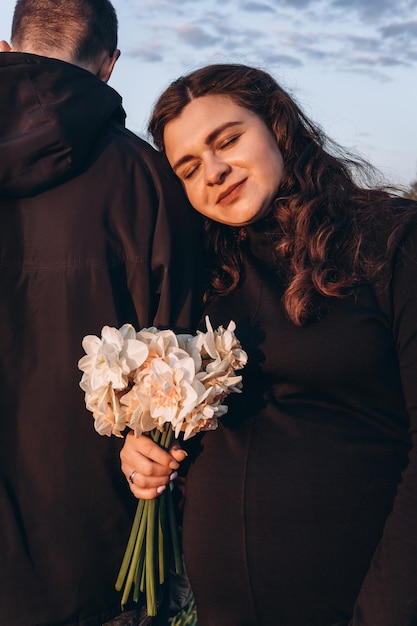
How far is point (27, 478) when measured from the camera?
273 centimetres

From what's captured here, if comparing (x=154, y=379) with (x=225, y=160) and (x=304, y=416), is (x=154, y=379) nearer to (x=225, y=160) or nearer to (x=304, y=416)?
(x=304, y=416)

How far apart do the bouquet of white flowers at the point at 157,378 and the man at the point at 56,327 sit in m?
0.20

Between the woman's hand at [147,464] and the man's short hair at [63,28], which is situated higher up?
the man's short hair at [63,28]

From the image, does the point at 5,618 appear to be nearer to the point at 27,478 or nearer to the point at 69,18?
the point at 27,478

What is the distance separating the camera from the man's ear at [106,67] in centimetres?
316

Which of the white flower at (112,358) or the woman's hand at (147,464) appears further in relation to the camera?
the woman's hand at (147,464)

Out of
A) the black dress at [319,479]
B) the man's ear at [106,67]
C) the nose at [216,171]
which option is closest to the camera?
the black dress at [319,479]

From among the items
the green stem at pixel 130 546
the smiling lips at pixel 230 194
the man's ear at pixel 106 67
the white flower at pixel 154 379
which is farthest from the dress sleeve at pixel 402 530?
the man's ear at pixel 106 67

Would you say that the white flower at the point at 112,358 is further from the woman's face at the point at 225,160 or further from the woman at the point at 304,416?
the woman's face at the point at 225,160

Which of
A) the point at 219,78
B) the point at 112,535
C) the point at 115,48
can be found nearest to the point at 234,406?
the point at 112,535

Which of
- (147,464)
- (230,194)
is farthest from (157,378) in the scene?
(230,194)

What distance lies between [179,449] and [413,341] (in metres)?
0.90

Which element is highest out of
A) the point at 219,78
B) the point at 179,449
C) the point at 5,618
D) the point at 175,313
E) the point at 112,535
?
the point at 219,78

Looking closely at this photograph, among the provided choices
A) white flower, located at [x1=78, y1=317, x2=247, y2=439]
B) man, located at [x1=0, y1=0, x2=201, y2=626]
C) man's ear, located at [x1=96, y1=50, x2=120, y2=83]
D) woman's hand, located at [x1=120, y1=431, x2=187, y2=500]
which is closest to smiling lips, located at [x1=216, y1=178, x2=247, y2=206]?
man, located at [x1=0, y1=0, x2=201, y2=626]
